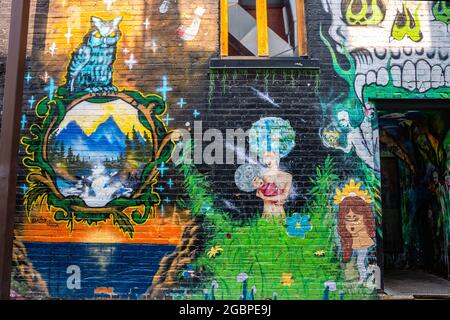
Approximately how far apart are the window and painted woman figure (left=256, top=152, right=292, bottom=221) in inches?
62.9

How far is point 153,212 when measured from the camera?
546cm

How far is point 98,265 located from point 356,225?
363 centimetres

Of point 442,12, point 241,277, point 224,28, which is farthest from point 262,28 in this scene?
point 241,277

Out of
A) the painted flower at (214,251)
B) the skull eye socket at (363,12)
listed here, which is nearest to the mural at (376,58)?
the skull eye socket at (363,12)

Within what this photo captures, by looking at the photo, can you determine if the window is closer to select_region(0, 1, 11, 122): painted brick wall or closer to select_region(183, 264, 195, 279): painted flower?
select_region(183, 264, 195, 279): painted flower

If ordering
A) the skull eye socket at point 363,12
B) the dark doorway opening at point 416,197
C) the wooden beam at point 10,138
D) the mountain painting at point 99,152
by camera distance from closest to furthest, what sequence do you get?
the wooden beam at point 10,138 → the mountain painting at point 99,152 → the skull eye socket at point 363,12 → the dark doorway opening at point 416,197

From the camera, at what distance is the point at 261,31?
5.83m

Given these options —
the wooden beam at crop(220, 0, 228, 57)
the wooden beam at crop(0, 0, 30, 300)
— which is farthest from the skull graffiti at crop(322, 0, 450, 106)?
the wooden beam at crop(0, 0, 30, 300)

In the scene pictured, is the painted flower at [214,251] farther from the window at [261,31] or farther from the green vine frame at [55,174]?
the window at [261,31]

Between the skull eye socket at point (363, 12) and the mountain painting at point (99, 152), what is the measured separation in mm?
3428

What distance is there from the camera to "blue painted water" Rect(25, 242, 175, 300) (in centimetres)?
536

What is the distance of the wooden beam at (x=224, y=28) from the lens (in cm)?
578

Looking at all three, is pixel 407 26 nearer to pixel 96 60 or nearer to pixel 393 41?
pixel 393 41

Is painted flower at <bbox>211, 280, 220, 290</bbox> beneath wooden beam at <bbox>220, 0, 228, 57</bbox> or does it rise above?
beneath
